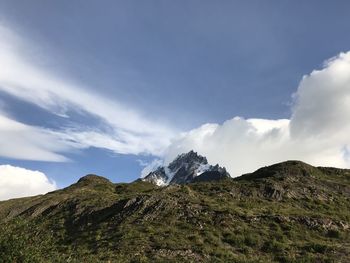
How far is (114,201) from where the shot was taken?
7431 centimetres

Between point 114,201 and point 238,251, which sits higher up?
point 114,201

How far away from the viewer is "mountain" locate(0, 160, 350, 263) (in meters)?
50.6

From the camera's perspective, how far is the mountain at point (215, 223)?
50.6 metres

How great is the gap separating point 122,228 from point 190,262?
14.9m

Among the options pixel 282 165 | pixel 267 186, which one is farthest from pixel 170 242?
pixel 282 165

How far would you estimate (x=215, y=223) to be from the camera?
60.2 m

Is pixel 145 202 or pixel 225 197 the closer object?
pixel 145 202

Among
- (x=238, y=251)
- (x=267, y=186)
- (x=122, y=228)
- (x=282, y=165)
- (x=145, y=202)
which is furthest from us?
(x=282, y=165)

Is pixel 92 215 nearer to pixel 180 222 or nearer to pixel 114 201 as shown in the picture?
pixel 114 201

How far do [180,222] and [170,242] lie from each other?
773 cm

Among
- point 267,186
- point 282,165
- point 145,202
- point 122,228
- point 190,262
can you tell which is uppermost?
point 282,165

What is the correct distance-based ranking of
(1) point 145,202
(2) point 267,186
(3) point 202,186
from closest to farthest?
(1) point 145,202, (2) point 267,186, (3) point 202,186

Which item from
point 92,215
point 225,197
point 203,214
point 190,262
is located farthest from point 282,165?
point 190,262

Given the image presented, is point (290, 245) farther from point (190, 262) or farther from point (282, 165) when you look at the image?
point (282, 165)
